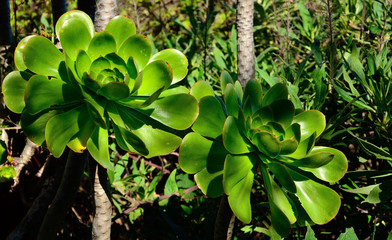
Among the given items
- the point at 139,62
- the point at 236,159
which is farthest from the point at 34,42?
the point at 236,159

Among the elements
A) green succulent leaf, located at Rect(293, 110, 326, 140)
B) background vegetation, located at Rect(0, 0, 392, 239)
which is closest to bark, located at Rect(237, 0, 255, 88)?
background vegetation, located at Rect(0, 0, 392, 239)

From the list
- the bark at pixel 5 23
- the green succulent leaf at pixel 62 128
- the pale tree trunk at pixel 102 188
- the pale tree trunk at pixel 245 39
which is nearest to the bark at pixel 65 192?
the pale tree trunk at pixel 102 188

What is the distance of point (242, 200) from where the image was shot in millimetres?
696

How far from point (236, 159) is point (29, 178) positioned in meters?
1.08

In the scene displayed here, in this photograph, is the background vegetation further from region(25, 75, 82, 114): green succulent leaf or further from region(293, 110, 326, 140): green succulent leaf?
region(25, 75, 82, 114): green succulent leaf

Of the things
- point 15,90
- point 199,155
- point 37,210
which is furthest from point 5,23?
point 199,155

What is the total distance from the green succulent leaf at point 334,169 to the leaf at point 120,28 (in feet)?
1.45

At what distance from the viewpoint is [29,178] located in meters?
1.46

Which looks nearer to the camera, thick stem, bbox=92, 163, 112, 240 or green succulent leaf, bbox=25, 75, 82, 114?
green succulent leaf, bbox=25, 75, 82, 114

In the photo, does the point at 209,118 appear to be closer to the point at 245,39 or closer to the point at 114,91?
the point at 114,91

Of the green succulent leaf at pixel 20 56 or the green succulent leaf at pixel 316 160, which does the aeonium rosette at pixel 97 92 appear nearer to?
the green succulent leaf at pixel 20 56

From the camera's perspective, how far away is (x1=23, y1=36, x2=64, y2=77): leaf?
64 centimetres

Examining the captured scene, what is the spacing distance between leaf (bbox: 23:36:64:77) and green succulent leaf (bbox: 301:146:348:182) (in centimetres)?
53

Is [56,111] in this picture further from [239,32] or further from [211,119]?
[239,32]
